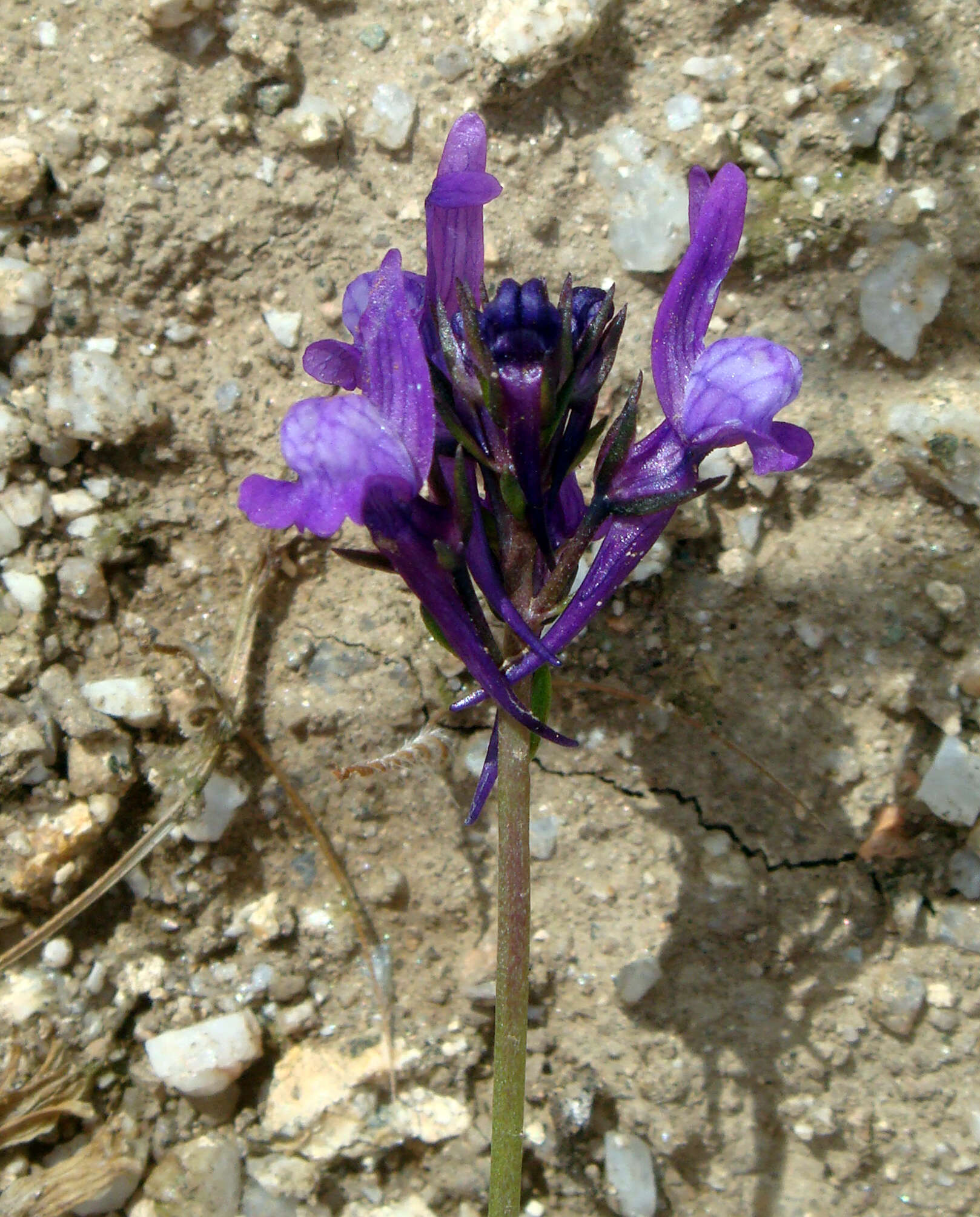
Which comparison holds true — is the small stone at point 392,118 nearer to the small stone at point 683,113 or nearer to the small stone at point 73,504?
the small stone at point 683,113

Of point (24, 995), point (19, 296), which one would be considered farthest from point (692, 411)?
point (24, 995)

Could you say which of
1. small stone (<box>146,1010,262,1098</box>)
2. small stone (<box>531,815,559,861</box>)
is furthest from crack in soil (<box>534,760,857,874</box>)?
small stone (<box>146,1010,262,1098</box>)

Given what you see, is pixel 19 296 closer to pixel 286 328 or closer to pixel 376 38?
pixel 286 328

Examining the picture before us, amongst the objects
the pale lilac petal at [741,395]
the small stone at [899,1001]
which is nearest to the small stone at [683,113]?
the pale lilac petal at [741,395]

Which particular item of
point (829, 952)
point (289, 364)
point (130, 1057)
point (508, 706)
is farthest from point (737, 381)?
point (130, 1057)

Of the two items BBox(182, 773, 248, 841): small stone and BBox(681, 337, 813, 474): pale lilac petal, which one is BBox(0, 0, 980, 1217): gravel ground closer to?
BBox(182, 773, 248, 841): small stone

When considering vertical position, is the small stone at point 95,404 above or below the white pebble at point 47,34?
below
